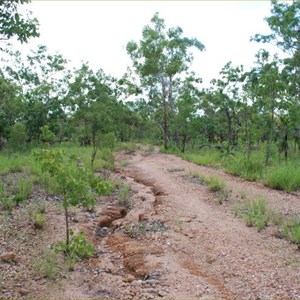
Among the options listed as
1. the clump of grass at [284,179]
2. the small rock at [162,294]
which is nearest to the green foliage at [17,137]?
the clump of grass at [284,179]

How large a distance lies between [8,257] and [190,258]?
2.79 meters

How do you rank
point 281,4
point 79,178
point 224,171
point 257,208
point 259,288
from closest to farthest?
1. point 259,288
2. point 79,178
3. point 257,208
4. point 224,171
5. point 281,4

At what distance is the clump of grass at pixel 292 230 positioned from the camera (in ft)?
20.4

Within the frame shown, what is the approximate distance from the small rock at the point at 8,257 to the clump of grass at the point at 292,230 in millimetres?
4506

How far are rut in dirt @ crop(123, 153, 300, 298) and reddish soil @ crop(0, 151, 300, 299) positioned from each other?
0.04 feet

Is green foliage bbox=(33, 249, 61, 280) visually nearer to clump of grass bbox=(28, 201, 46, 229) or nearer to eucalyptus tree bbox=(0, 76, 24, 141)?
clump of grass bbox=(28, 201, 46, 229)

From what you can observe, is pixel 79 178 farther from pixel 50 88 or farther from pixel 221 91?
pixel 50 88

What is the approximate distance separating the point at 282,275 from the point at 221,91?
56.5ft

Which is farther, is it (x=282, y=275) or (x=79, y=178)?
(x=79, y=178)

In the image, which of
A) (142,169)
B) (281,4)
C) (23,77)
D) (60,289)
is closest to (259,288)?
(60,289)

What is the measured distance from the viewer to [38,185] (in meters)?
9.60

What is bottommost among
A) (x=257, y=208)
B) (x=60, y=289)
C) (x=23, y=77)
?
(x=60, y=289)

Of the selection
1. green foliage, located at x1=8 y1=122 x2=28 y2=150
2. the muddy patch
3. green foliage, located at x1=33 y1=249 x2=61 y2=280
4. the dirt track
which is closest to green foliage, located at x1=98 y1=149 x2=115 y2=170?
the dirt track

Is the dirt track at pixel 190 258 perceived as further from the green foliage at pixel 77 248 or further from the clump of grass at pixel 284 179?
the clump of grass at pixel 284 179
